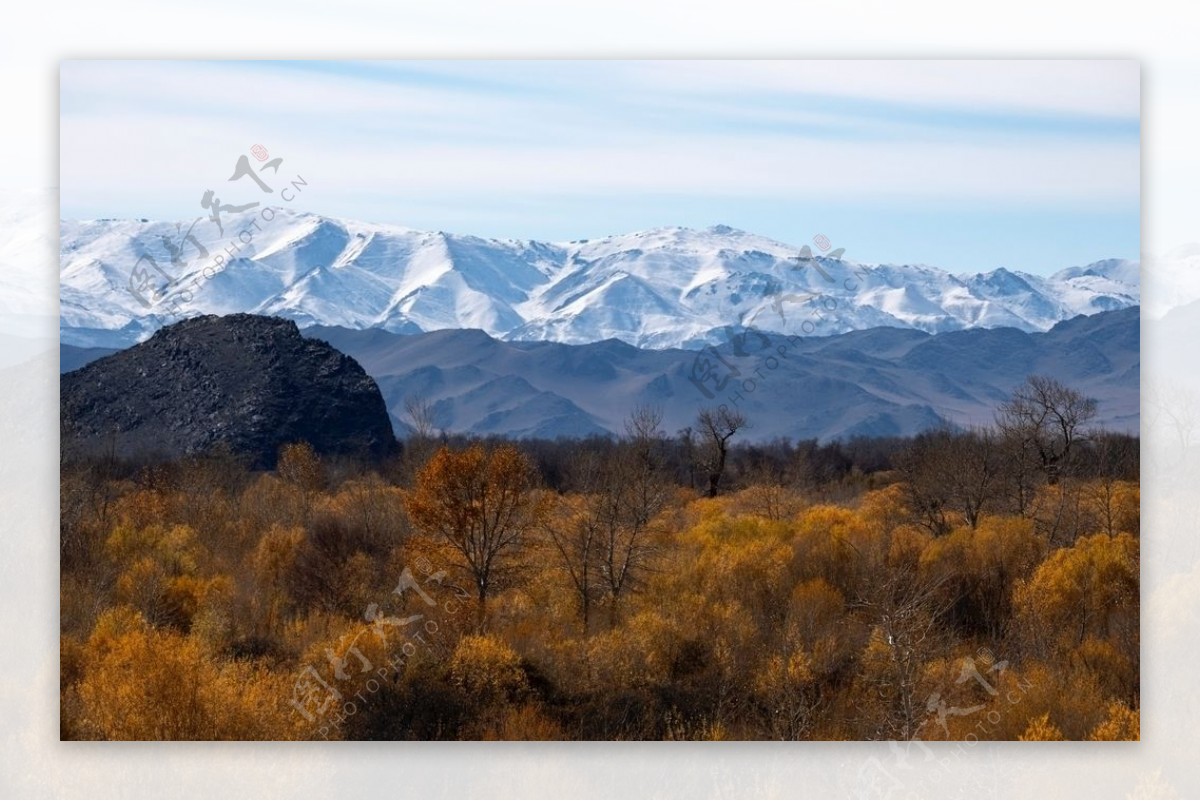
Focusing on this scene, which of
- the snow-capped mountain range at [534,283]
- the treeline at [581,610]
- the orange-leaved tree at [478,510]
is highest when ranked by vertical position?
the snow-capped mountain range at [534,283]

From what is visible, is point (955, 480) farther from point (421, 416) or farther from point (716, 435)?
point (421, 416)

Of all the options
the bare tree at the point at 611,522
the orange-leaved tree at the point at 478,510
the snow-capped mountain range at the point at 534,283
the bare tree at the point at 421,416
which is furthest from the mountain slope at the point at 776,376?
the orange-leaved tree at the point at 478,510

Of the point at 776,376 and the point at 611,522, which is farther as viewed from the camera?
the point at 776,376

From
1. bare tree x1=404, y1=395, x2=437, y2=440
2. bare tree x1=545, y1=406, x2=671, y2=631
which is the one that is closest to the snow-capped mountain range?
bare tree x1=545, y1=406, x2=671, y2=631

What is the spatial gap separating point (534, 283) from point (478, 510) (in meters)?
2.82

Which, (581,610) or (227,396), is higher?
(227,396)

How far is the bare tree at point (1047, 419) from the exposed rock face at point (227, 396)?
10.7 meters

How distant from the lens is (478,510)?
50.2ft

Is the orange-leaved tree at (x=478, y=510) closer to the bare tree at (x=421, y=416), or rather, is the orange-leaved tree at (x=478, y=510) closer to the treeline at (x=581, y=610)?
the treeline at (x=581, y=610)

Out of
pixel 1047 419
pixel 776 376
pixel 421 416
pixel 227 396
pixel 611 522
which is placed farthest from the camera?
pixel 227 396

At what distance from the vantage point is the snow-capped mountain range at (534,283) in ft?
42.1

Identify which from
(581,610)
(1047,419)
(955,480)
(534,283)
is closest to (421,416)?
(581,610)

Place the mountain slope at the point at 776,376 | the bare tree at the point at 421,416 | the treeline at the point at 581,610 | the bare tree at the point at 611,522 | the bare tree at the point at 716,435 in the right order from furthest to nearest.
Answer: the bare tree at the point at 716,435
the bare tree at the point at 421,416
the bare tree at the point at 611,522
the mountain slope at the point at 776,376
the treeline at the point at 581,610

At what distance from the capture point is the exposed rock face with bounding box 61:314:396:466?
53.1ft
